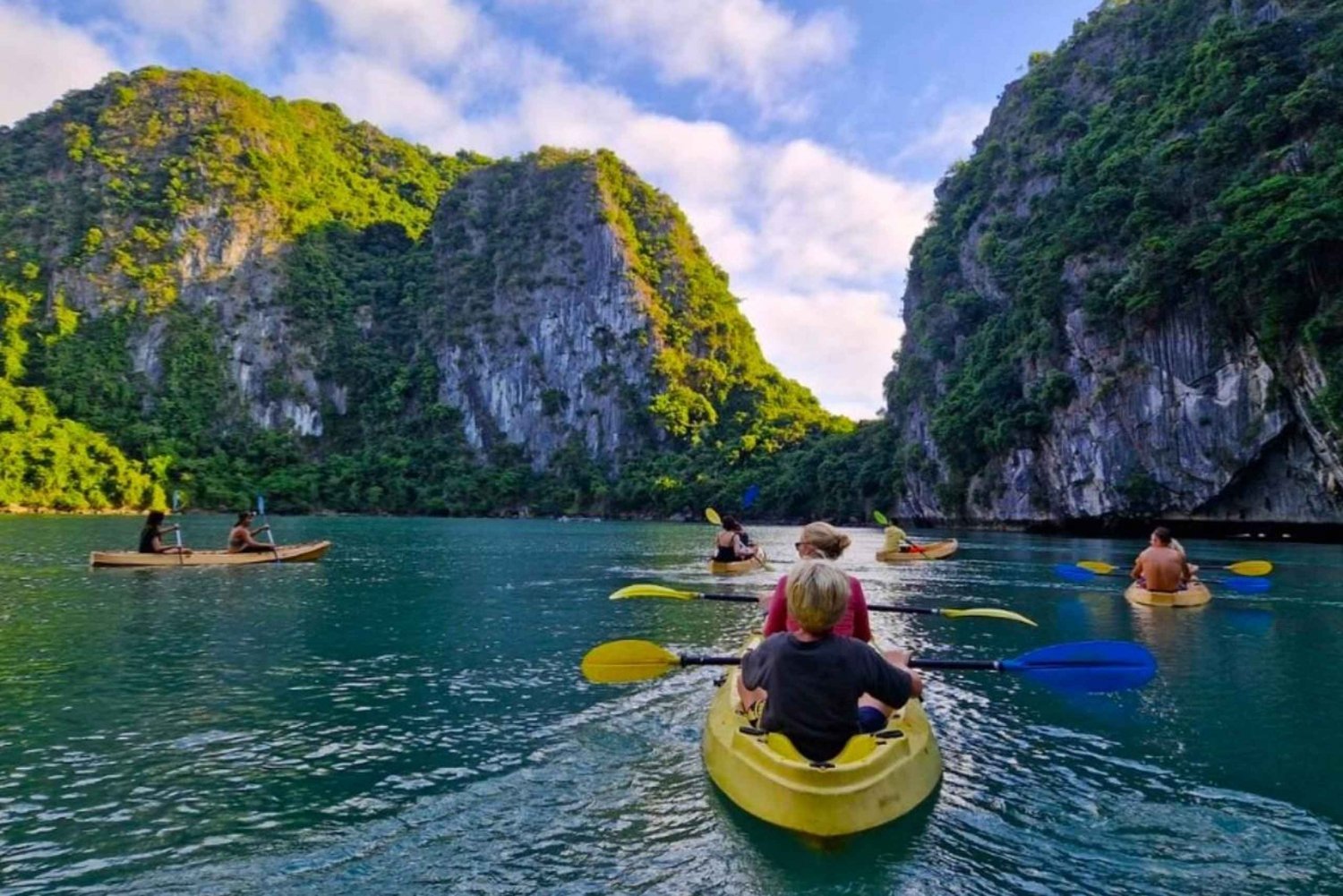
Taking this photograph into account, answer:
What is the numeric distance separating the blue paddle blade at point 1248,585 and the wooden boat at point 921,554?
9.78m

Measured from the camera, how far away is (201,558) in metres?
20.9

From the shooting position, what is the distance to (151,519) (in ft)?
65.9

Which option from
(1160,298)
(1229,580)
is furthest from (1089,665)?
(1160,298)

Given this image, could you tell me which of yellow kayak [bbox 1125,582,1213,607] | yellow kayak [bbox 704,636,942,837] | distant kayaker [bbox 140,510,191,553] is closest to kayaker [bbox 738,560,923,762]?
yellow kayak [bbox 704,636,942,837]

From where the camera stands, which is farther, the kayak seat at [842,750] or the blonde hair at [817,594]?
the kayak seat at [842,750]

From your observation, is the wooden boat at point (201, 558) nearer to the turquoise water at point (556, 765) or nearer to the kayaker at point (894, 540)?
the turquoise water at point (556, 765)

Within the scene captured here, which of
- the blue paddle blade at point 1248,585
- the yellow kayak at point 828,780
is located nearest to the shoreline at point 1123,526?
the blue paddle blade at point 1248,585

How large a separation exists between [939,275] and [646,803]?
70.9 m

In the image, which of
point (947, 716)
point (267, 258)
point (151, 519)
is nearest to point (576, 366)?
point (267, 258)

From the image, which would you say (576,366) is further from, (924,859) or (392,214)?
(924,859)

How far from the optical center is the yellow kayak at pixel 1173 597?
14.7 meters

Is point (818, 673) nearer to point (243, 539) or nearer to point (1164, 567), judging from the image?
point (1164, 567)

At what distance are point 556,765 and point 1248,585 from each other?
16443mm

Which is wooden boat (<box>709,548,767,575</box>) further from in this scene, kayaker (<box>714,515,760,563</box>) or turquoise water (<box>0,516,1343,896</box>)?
turquoise water (<box>0,516,1343,896</box>)
